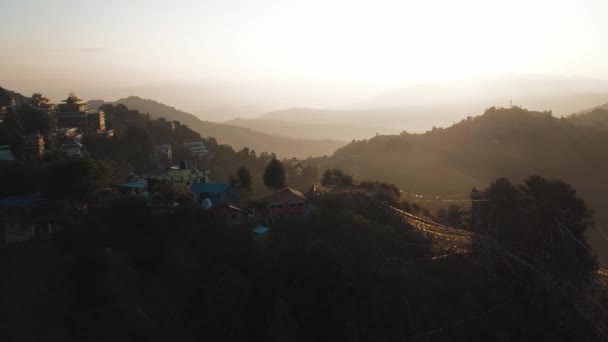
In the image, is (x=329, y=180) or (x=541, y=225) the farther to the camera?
(x=329, y=180)

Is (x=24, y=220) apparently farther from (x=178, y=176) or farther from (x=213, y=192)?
(x=178, y=176)

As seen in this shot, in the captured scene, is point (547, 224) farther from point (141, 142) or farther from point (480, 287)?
point (141, 142)

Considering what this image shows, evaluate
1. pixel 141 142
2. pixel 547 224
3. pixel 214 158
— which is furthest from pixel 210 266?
pixel 214 158

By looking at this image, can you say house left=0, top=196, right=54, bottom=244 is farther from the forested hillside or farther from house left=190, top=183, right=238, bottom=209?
the forested hillside

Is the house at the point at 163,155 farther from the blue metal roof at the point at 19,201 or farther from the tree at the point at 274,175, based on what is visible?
the blue metal roof at the point at 19,201

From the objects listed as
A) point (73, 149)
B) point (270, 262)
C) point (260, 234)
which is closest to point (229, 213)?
point (260, 234)

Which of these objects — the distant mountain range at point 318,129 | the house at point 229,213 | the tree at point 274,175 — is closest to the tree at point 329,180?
the tree at point 274,175
